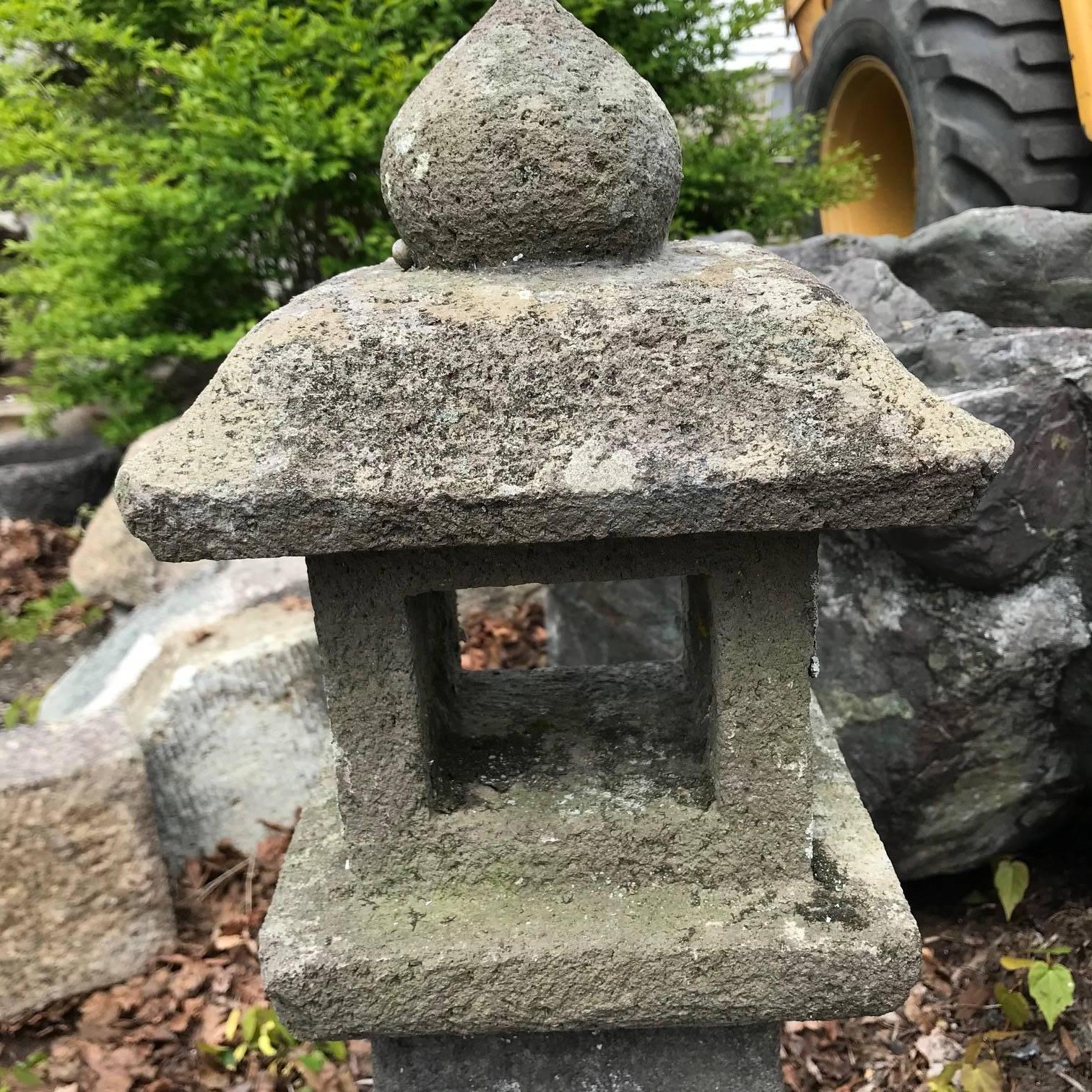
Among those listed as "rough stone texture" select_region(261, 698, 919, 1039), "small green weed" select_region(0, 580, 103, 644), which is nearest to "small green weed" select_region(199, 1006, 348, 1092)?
"rough stone texture" select_region(261, 698, 919, 1039)

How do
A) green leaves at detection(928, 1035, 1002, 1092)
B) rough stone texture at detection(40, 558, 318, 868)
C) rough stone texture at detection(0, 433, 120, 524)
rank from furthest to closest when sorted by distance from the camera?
rough stone texture at detection(0, 433, 120, 524) → rough stone texture at detection(40, 558, 318, 868) → green leaves at detection(928, 1035, 1002, 1092)

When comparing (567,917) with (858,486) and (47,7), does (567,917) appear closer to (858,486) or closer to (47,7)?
(858,486)

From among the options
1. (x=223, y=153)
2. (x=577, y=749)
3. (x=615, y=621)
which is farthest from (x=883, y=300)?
(x=223, y=153)

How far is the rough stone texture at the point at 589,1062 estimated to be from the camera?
4.89 feet

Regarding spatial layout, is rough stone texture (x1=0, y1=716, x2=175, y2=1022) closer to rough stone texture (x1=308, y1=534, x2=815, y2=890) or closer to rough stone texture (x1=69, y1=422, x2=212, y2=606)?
rough stone texture (x1=308, y1=534, x2=815, y2=890)

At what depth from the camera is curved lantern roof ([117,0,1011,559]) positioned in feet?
3.14

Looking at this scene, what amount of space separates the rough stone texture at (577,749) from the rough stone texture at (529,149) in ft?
1.31

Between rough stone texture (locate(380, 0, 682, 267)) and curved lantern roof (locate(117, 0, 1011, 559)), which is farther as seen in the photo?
rough stone texture (locate(380, 0, 682, 267))

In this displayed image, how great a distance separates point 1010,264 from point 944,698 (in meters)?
1.49

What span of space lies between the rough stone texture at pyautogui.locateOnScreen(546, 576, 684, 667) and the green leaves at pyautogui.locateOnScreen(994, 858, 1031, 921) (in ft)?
3.28

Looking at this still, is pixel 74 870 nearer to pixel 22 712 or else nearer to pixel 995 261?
pixel 22 712

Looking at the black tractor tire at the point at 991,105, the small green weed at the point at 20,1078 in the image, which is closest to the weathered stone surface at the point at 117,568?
the small green weed at the point at 20,1078

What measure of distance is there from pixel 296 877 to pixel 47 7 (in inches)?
147

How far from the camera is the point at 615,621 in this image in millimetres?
2834
